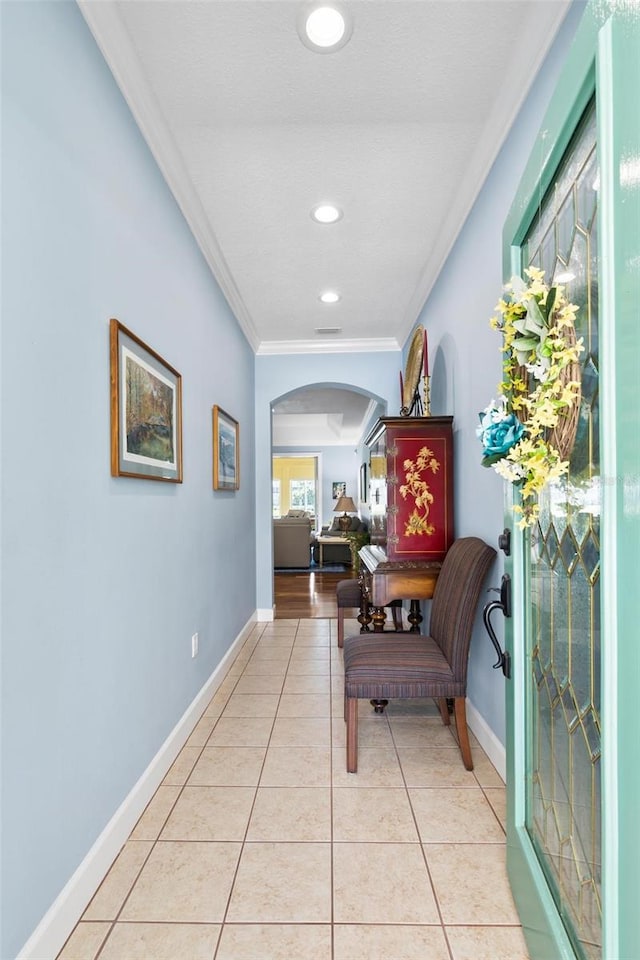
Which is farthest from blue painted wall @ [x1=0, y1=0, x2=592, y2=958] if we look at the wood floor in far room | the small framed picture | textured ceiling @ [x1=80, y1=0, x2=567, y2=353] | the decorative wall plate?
the small framed picture

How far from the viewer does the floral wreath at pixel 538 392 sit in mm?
1029

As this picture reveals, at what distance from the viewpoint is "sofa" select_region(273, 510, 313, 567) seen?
8.35 m

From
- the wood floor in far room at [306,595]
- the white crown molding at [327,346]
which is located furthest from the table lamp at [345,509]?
the white crown molding at [327,346]

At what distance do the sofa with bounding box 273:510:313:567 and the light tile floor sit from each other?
5.65 meters

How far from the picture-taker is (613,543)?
0.84 m

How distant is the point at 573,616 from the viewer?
1.10 m

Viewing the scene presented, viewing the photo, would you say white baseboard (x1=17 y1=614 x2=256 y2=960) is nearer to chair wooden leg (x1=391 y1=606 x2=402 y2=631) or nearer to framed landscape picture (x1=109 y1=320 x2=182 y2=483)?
framed landscape picture (x1=109 y1=320 x2=182 y2=483)

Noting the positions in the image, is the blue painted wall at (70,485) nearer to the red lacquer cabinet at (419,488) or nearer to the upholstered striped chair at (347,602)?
the red lacquer cabinet at (419,488)

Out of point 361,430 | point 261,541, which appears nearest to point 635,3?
point 261,541

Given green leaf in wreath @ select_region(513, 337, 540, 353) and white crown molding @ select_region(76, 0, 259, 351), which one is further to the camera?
white crown molding @ select_region(76, 0, 259, 351)

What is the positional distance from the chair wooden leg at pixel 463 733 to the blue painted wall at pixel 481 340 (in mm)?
142

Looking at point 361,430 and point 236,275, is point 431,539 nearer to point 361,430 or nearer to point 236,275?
point 236,275

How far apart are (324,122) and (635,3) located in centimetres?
160

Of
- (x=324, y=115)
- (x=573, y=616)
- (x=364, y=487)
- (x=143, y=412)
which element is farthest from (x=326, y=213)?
(x=364, y=487)
